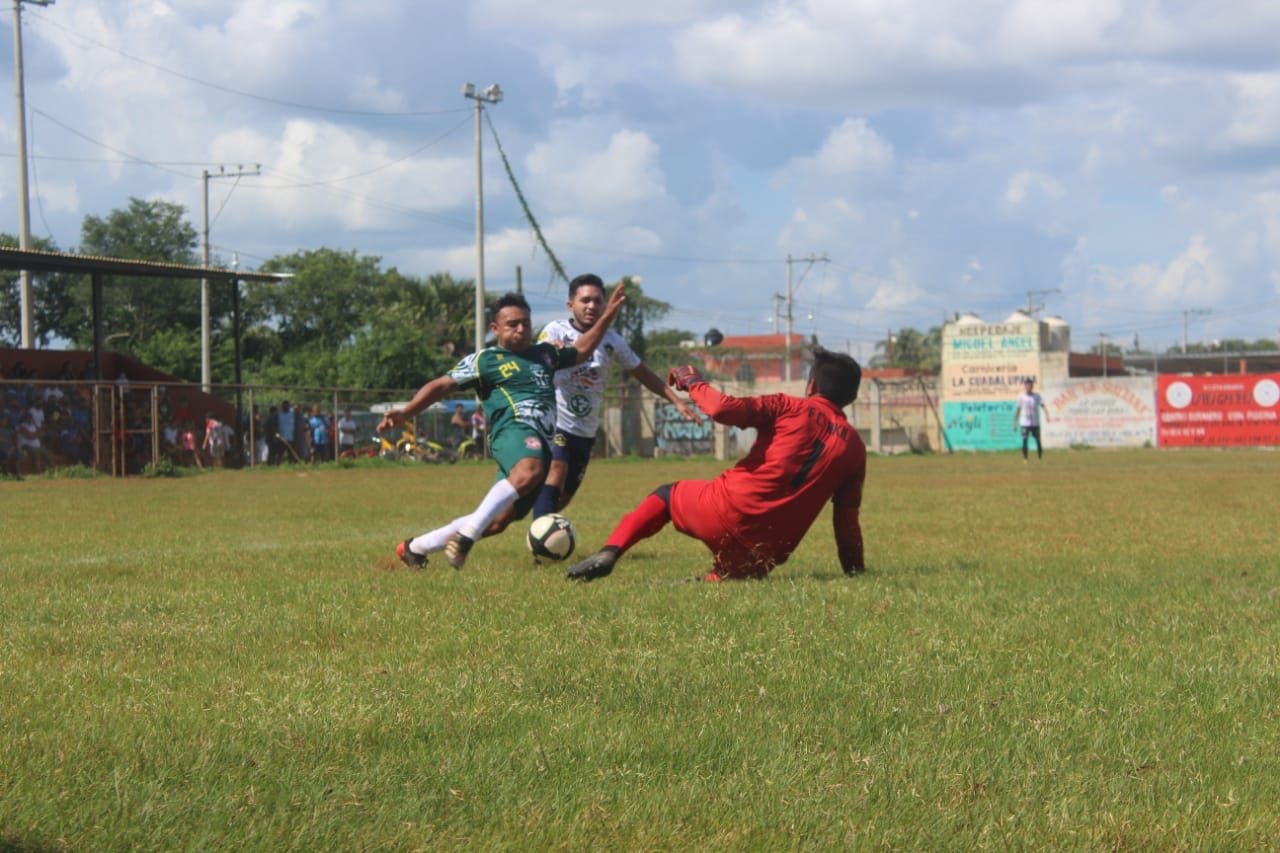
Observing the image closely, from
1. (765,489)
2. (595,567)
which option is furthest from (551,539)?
(765,489)

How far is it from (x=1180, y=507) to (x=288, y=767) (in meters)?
13.8

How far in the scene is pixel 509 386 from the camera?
29.3 ft

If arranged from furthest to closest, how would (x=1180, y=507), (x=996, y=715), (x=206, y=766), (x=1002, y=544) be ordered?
1. (x=1180, y=507)
2. (x=1002, y=544)
3. (x=996, y=715)
4. (x=206, y=766)

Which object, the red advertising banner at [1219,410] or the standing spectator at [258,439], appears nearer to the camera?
the standing spectator at [258,439]

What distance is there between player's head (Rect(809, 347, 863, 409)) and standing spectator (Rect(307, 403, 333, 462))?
30.1 meters

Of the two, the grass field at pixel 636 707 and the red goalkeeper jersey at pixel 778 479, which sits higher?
the red goalkeeper jersey at pixel 778 479

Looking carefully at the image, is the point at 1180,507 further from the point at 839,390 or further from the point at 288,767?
the point at 288,767

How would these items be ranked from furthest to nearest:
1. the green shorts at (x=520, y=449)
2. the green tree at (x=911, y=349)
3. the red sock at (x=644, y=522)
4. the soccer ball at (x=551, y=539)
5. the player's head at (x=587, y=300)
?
1. the green tree at (x=911, y=349)
2. the player's head at (x=587, y=300)
3. the green shorts at (x=520, y=449)
4. the soccer ball at (x=551, y=539)
5. the red sock at (x=644, y=522)

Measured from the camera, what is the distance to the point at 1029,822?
11.1ft

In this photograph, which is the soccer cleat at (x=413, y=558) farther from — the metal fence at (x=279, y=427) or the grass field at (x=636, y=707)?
the metal fence at (x=279, y=427)

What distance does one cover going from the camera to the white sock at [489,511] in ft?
28.2

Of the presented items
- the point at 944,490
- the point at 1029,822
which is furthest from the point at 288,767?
the point at 944,490

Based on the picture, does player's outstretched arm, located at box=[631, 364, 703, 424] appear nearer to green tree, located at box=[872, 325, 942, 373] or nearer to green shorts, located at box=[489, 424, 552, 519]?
green shorts, located at box=[489, 424, 552, 519]

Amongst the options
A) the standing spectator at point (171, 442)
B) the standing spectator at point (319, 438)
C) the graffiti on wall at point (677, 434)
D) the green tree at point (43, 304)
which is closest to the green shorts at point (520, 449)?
the standing spectator at point (171, 442)
